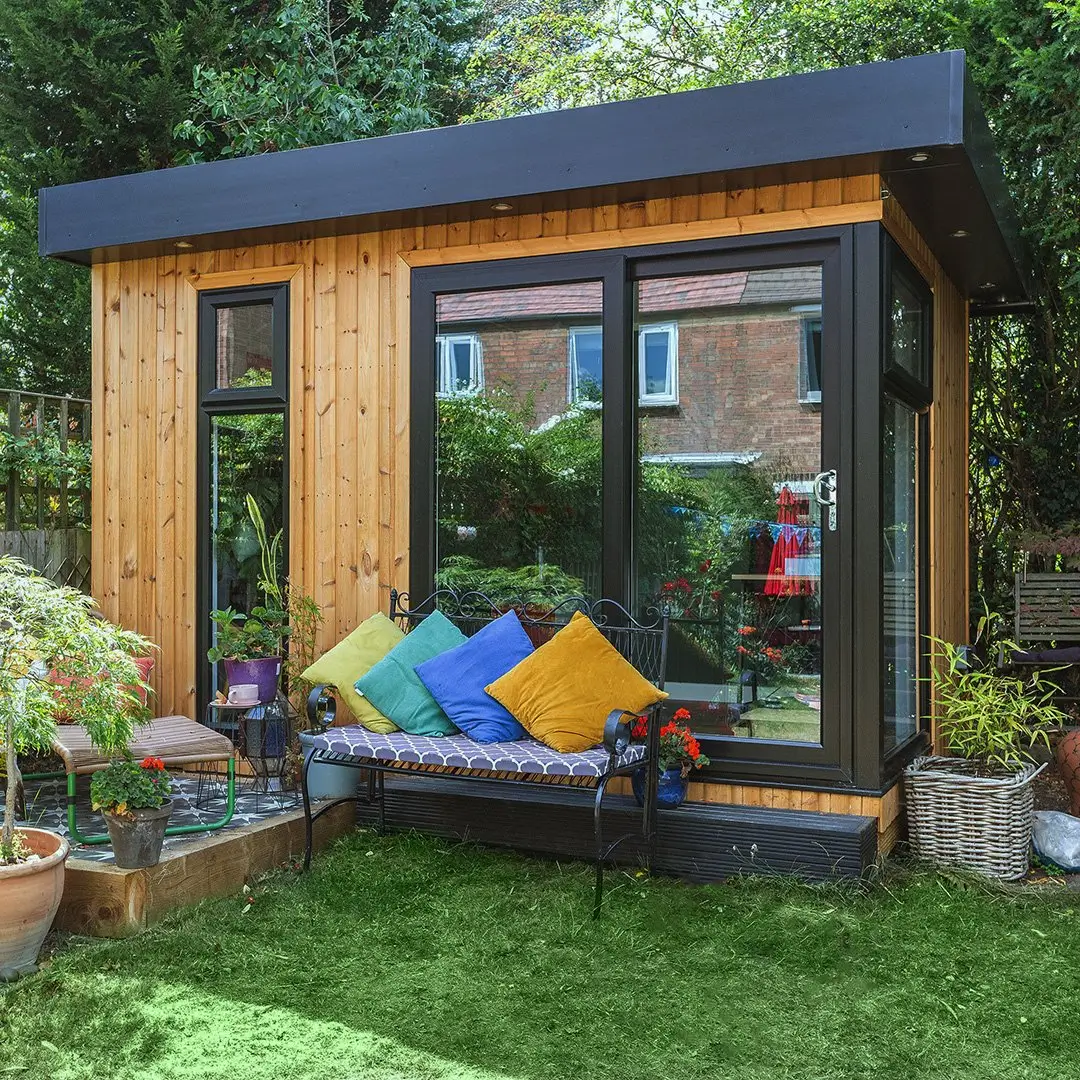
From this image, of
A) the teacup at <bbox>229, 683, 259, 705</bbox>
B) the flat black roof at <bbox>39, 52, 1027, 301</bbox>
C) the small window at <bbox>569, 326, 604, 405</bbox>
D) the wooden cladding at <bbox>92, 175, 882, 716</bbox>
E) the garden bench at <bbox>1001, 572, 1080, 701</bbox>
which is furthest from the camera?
the garden bench at <bbox>1001, 572, 1080, 701</bbox>

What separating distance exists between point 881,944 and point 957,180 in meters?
2.80

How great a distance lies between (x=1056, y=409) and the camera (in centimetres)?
784

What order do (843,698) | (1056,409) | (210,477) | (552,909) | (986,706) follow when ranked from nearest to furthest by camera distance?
(552,909), (843,698), (986,706), (210,477), (1056,409)

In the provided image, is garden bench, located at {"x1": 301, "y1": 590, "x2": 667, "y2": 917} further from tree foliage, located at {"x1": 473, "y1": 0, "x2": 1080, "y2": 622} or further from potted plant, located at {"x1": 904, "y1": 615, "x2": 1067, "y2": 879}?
tree foliage, located at {"x1": 473, "y1": 0, "x2": 1080, "y2": 622}

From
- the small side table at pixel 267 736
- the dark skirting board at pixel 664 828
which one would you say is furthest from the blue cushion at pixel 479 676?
the small side table at pixel 267 736

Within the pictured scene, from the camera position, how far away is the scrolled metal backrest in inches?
182

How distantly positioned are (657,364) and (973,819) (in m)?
2.18

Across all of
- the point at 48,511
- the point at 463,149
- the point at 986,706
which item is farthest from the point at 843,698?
the point at 48,511

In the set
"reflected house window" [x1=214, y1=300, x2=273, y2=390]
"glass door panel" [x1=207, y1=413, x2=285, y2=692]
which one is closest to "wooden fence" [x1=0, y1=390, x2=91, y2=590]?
"glass door panel" [x1=207, y1=413, x2=285, y2=692]

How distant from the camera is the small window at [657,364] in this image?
4633mm

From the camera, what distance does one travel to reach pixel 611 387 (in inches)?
184

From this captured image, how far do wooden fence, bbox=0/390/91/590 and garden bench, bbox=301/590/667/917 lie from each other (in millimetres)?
2959

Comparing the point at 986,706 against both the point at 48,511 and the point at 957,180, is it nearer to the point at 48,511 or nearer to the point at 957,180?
the point at 957,180

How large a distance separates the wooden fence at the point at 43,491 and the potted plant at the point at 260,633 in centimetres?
192
